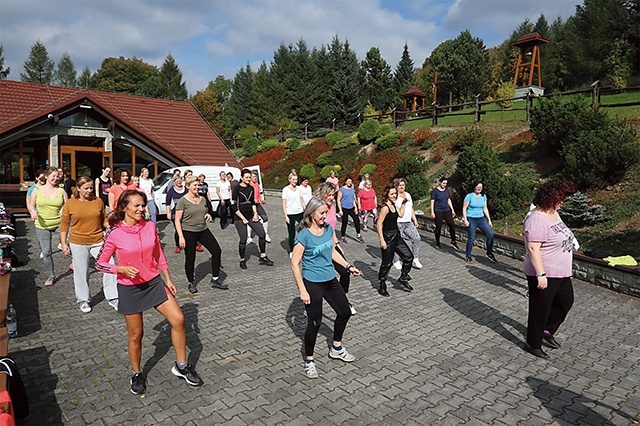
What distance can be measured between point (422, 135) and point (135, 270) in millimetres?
22017

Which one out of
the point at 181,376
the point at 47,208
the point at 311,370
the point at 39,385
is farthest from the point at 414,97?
the point at 39,385

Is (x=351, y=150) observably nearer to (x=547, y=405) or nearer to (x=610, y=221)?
(x=610, y=221)

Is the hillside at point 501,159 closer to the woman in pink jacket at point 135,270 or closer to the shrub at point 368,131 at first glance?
the shrub at point 368,131

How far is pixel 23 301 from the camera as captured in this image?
6.65 m

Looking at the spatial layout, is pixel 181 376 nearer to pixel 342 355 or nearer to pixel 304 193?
pixel 342 355

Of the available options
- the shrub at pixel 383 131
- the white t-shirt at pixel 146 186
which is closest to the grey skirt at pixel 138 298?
the white t-shirt at pixel 146 186

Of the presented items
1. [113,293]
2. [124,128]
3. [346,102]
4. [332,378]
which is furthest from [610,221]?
[346,102]

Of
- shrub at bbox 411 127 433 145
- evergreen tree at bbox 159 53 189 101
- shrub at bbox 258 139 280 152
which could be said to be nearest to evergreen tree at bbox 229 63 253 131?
evergreen tree at bbox 159 53 189 101

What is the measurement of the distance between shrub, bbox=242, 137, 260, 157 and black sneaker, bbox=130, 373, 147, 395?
3296cm

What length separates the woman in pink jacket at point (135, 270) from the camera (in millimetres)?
3975

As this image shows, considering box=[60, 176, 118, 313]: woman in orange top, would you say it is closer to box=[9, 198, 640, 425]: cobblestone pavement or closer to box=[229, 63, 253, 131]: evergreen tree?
box=[9, 198, 640, 425]: cobblestone pavement

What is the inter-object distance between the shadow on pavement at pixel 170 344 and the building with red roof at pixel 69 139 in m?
13.6

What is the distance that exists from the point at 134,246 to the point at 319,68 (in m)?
53.8

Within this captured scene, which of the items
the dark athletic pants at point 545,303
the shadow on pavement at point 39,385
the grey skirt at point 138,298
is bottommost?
the shadow on pavement at point 39,385
